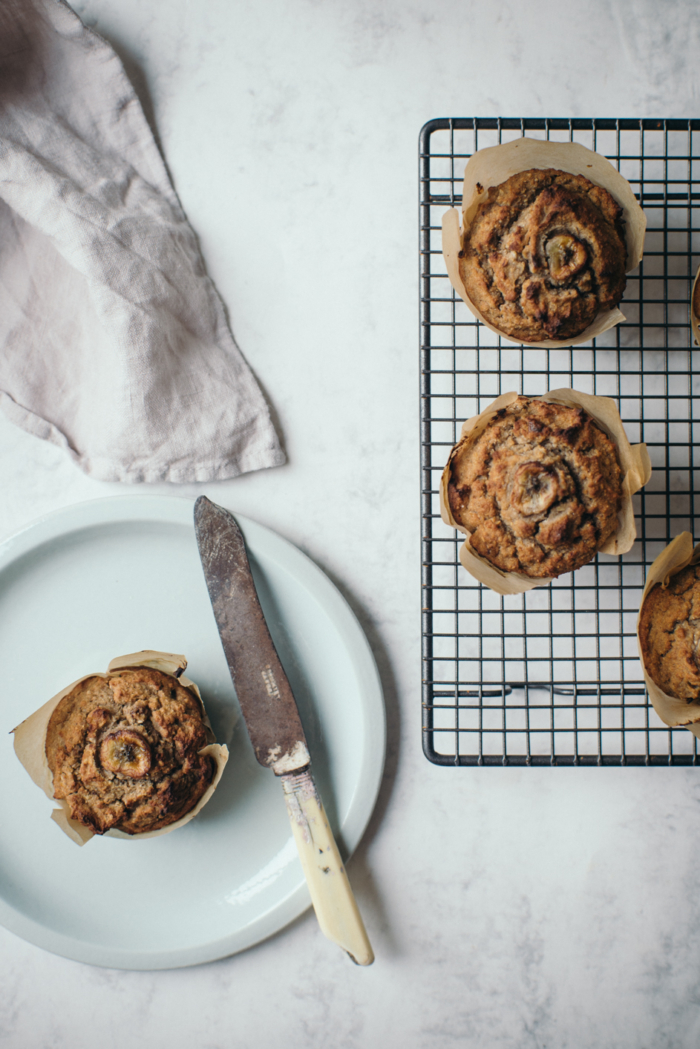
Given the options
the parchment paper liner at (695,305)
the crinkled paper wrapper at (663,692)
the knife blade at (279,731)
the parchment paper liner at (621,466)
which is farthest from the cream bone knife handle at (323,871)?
the parchment paper liner at (695,305)

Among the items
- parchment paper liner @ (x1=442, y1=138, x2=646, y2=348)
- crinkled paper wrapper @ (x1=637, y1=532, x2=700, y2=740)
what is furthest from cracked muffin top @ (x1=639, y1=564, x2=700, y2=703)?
parchment paper liner @ (x1=442, y1=138, x2=646, y2=348)

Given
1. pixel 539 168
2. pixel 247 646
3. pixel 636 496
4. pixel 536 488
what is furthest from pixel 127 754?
pixel 539 168

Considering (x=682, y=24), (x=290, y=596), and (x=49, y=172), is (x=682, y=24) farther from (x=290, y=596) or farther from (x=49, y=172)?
(x=290, y=596)

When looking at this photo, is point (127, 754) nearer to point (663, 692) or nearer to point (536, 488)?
point (536, 488)

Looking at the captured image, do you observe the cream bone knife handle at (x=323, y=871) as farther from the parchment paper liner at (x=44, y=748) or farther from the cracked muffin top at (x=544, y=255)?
the cracked muffin top at (x=544, y=255)

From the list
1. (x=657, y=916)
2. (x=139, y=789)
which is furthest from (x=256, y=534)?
(x=657, y=916)
